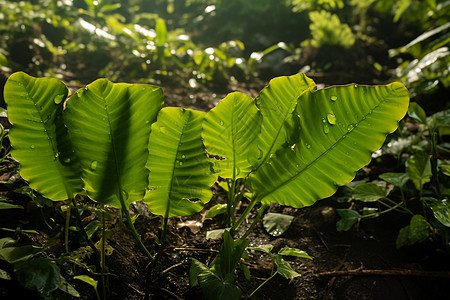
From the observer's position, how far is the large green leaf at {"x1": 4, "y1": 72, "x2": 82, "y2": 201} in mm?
726

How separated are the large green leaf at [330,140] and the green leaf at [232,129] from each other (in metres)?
0.09

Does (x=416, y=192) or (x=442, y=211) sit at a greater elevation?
(x=442, y=211)

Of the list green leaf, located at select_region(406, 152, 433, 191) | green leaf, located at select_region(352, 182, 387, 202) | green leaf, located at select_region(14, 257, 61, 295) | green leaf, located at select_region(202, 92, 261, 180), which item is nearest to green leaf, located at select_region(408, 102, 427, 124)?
green leaf, located at select_region(406, 152, 433, 191)

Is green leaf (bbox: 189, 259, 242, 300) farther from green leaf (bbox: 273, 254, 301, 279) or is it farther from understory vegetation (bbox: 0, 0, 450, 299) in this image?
green leaf (bbox: 273, 254, 301, 279)

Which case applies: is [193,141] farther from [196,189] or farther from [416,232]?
[416,232]

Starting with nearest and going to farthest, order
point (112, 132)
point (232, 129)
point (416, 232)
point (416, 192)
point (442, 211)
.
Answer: point (112, 132) < point (232, 129) < point (442, 211) < point (416, 232) < point (416, 192)

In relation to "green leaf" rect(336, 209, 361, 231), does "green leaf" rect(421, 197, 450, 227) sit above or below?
above

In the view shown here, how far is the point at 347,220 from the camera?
124 centimetres

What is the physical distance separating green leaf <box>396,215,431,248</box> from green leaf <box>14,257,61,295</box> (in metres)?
1.17

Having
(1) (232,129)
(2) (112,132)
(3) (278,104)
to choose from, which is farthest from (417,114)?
(2) (112,132)

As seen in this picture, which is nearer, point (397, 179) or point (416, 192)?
point (397, 179)

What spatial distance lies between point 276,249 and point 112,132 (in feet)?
2.59

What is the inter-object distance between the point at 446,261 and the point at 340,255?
395mm

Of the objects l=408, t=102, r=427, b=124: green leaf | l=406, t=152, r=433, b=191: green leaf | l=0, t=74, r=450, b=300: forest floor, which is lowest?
l=0, t=74, r=450, b=300: forest floor
